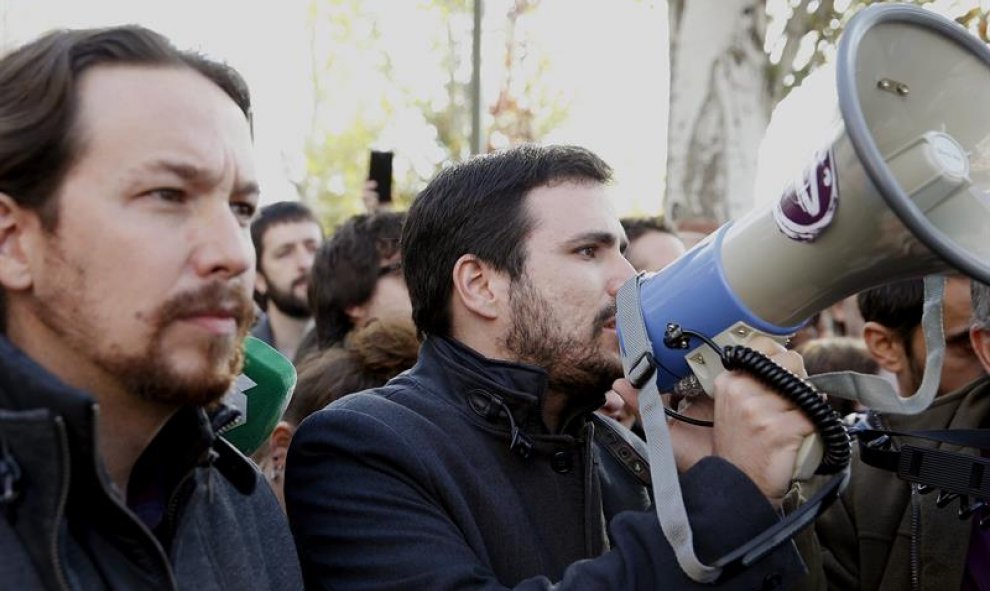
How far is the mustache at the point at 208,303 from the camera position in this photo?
184 cm

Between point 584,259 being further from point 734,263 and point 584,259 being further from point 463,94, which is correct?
point 463,94

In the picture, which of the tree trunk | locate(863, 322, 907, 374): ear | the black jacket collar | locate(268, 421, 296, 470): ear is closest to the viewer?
the black jacket collar

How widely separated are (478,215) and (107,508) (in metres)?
1.29

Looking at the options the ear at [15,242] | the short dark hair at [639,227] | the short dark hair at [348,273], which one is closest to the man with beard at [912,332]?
the short dark hair at [639,227]

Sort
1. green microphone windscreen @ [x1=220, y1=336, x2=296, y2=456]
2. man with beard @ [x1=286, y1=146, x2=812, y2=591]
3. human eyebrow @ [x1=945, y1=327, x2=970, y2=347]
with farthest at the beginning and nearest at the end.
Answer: human eyebrow @ [x1=945, y1=327, x2=970, y2=347] < green microphone windscreen @ [x1=220, y1=336, x2=296, y2=456] < man with beard @ [x1=286, y1=146, x2=812, y2=591]

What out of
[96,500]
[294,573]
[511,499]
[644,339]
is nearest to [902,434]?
[644,339]

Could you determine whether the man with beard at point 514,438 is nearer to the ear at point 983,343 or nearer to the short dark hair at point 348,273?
the ear at point 983,343

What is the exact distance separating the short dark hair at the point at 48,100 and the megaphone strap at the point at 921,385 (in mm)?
1377

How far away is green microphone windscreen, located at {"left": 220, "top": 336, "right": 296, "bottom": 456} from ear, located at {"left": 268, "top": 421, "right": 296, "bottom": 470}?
2.98ft

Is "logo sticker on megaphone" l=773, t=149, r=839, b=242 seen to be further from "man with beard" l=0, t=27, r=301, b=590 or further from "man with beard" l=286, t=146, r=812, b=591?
"man with beard" l=0, t=27, r=301, b=590

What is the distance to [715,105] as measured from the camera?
6008mm

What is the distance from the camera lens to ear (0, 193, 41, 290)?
183cm

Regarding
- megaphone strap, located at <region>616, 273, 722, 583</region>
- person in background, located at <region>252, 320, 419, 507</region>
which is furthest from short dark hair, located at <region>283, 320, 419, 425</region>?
megaphone strap, located at <region>616, 273, 722, 583</region>

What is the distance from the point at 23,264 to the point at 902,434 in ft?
5.62
